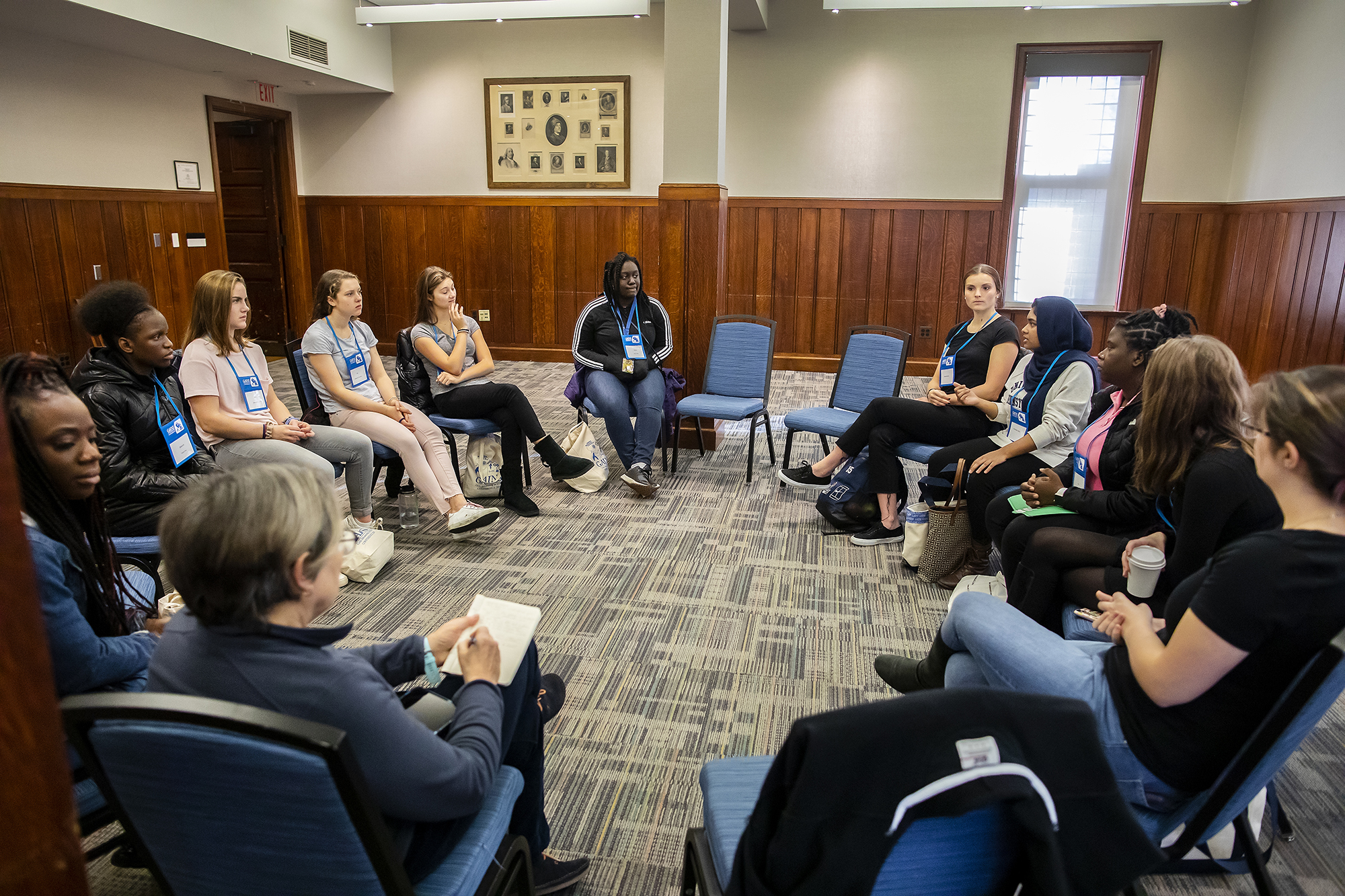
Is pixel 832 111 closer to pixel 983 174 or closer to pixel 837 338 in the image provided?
pixel 983 174

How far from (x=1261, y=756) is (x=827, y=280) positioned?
7.29 metres

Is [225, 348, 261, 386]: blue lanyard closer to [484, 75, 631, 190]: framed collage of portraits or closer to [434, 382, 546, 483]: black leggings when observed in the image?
[434, 382, 546, 483]: black leggings

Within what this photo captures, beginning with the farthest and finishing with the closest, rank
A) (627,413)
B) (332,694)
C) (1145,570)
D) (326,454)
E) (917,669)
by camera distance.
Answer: (627,413)
(326,454)
(917,669)
(1145,570)
(332,694)

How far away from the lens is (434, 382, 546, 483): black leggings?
14.5 feet

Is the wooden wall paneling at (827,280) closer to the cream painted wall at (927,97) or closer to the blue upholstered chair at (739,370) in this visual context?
the cream painted wall at (927,97)

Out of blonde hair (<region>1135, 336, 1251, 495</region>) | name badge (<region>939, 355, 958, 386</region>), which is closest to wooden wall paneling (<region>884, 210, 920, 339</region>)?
name badge (<region>939, 355, 958, 386</region>)

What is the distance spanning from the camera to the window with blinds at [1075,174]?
7.54 metres

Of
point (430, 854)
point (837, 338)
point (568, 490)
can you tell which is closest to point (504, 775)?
Answer: point (430, 854)

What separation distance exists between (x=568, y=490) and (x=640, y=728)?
7.87 ft

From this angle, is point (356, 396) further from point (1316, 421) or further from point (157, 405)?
point (1316, 421)

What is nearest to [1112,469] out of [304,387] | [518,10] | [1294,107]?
[304,387]

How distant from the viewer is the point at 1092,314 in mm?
7969

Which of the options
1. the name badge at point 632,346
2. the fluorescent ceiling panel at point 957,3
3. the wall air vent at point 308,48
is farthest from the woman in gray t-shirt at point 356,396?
the fluorescent ceiling panel at point 957,3

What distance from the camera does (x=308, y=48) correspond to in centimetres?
720
